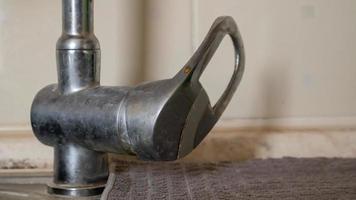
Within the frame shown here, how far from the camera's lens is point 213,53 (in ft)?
1.32

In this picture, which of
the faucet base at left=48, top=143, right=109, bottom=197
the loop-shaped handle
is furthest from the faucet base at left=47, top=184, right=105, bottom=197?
the loop-shaped handle

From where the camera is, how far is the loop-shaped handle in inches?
15.2

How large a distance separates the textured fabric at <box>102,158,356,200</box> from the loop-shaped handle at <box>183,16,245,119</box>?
0.06 metres

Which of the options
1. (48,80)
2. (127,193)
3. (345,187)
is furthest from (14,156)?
(345,187)

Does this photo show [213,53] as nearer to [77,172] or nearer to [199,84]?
[199,84]

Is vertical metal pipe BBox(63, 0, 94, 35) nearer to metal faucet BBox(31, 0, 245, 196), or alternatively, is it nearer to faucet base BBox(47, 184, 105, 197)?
metal faucet BBox(31, 0, 245, 196)

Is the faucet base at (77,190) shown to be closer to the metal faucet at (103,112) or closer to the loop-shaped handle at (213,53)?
the metal faucet at (103,112)

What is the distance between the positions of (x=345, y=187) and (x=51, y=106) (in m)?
0.23

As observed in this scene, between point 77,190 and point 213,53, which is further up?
point 213,53

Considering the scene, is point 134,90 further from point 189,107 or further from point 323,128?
point 323,128

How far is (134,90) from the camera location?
1.29 ft

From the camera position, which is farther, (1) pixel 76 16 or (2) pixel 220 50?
(2) pixel 220 50

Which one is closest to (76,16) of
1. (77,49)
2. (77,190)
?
(77,49)

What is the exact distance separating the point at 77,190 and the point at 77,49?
0.35 ft
